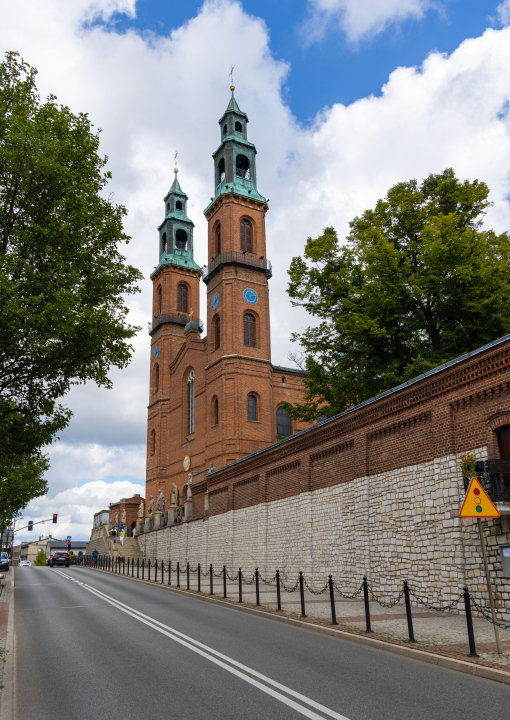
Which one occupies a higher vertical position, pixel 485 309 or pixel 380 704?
pixel 485 309

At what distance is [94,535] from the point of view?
2313 inches

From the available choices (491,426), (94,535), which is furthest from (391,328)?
(94,535)

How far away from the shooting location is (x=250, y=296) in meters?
41.4

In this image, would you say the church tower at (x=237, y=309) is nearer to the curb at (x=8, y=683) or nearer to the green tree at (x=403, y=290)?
the green tree at (x=403, y=290)

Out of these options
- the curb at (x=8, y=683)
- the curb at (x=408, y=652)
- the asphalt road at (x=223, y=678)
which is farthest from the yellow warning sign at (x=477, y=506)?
the curb at (x=8, y=683)

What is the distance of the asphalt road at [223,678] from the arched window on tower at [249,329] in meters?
29.1

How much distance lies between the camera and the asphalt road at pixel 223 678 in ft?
19.8

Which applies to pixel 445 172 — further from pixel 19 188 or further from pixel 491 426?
pixel 19 188

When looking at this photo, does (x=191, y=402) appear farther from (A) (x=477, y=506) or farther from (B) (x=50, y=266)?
(A) (x=477, y=506)

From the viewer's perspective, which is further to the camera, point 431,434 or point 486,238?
point 486,238

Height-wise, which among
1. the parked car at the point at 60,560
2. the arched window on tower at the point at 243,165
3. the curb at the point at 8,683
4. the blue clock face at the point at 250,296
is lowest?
the parked car at the point at 60,560

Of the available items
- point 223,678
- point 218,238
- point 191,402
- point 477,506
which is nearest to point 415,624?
point 477,506

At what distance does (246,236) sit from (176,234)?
55.4 ft

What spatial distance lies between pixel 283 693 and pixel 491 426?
8.18 meters
